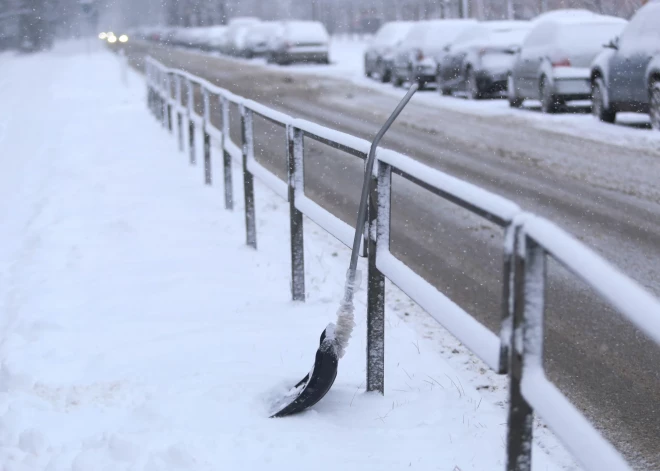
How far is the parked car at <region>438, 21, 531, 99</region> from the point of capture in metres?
21.4

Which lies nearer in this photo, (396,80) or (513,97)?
(513,97)

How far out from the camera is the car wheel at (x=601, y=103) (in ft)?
51.6

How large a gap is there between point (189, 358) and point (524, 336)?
8.74 ft

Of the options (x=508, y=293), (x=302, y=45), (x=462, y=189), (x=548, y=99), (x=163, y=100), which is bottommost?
(x=548, y=99)

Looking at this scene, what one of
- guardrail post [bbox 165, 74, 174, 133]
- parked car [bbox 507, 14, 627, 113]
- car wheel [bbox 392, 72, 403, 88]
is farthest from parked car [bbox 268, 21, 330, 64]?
guardrail post [bbox 165, 74, 174, 133]

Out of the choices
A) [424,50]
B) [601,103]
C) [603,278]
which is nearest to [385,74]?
[424,50]

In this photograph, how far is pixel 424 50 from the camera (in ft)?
83.2

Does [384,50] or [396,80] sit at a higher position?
[384,50]

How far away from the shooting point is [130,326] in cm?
571

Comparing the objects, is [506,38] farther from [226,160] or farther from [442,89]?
[226,160]

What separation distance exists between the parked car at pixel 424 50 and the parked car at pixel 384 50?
44.7 inches

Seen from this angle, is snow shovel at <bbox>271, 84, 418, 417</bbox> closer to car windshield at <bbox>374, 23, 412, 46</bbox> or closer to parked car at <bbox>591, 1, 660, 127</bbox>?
parked car at <bbox>591, 1, 660, 127</bbox>

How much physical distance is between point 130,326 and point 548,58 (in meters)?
13.6

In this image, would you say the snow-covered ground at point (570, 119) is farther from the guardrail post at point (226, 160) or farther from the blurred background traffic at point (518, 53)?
the guardrail post at point (226, 160)
